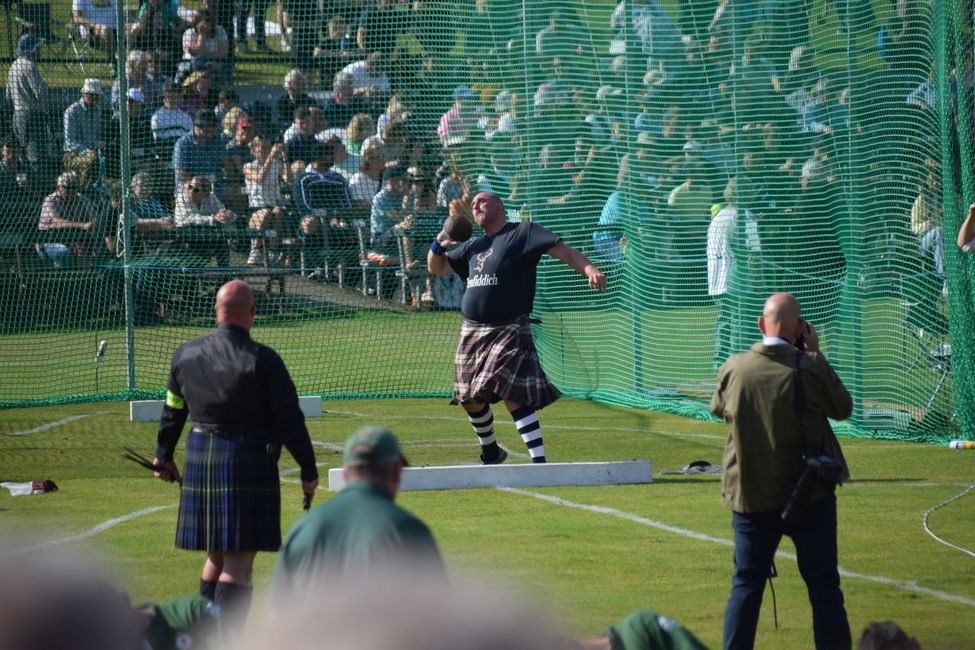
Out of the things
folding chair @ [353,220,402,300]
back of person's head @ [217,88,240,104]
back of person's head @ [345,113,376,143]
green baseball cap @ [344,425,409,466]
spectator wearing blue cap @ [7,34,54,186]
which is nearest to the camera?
green baseball cap @ [344,425,409,466]

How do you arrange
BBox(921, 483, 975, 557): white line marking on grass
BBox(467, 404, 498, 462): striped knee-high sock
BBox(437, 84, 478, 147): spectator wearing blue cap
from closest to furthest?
1. BBox(921, 483, 975, 557): white line marking on grass
2. BBox(467, 404, 498, 462): striped knee-high sock
3. BBox(437, 84, 478, 147): spectator wearing blue cap

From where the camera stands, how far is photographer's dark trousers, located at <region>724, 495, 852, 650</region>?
5.46 m

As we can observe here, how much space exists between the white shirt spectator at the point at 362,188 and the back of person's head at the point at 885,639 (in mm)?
11980

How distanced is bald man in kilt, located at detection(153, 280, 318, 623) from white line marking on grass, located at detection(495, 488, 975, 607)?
293 cm

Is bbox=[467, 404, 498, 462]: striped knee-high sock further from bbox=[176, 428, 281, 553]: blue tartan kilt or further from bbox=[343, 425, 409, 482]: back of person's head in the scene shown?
bbox=[343, 425, 409, 482]: back of person's head

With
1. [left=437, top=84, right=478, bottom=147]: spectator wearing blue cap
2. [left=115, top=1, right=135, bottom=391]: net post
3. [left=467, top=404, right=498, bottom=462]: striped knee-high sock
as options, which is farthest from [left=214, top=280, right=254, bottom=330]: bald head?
[left=437, top=84, right=478, bottom=147]: spectator wearing blue cap

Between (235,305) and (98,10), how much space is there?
35.8ft

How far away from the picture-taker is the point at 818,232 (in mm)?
13133

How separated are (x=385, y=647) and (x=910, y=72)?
11.4 m

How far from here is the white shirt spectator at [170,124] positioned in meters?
15.9

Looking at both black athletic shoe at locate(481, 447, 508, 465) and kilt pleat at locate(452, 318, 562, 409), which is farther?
black athletic shoe at locate(481, 447, 508, 465)

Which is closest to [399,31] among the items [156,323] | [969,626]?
[156,323]

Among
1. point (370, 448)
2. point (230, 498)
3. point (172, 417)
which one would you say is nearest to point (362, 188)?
point (172, 417)

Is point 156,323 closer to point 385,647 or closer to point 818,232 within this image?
point 818,232
